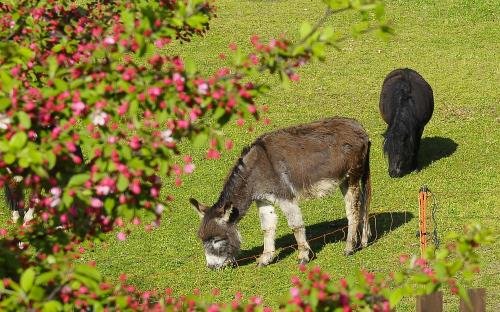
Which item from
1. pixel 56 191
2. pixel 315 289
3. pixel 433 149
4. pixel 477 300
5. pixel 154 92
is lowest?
pixel 433 149

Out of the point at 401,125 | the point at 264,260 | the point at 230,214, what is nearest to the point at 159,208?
the point at 230,214

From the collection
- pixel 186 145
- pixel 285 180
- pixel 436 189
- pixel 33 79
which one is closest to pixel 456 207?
pixel 436 189

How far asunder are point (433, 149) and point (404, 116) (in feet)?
7.23

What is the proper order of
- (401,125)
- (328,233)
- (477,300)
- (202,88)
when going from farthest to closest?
(401,125) → (328,233) → (477,300) → (202,88)

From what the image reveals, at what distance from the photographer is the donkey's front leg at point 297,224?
1744 cm

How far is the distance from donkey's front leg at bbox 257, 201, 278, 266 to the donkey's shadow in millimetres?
435

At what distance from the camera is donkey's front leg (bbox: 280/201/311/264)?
17438 mm

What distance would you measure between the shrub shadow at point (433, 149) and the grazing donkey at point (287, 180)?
238 inches

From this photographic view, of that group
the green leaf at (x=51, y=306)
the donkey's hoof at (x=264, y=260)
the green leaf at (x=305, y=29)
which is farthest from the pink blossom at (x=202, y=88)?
the donkey's hoof at (x=264, y=260)

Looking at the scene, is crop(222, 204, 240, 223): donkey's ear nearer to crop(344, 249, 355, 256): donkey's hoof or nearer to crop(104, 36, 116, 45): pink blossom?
crop(344, 249, 355, 256): donkey's hoof

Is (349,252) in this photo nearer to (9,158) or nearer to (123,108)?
(123,108)

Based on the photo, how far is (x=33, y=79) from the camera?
26.5ft

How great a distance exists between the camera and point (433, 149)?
25.1m

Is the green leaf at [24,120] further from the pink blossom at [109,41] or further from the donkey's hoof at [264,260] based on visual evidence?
the donkey's hoof at [264,260]
